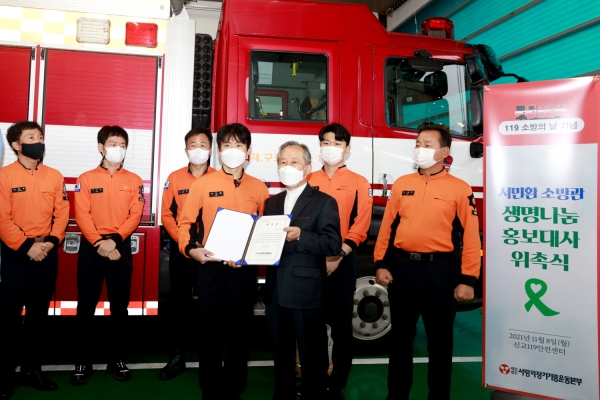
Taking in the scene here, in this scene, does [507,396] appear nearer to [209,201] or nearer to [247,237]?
[247,237]

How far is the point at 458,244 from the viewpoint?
124 inches

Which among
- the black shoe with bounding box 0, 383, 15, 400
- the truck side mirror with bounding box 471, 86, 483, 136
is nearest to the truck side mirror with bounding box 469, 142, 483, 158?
the truck side mirror with bounding box 471, 86, 483, 136

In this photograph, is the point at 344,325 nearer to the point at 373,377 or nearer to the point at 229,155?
the point at 373,377

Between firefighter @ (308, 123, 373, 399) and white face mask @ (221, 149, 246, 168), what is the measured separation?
69cm

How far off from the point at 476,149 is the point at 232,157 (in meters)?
2.25

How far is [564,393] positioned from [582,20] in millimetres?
5907

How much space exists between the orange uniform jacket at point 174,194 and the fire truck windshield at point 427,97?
1701mm

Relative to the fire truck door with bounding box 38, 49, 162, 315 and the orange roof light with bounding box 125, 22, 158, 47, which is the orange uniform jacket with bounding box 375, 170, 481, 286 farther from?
the orange roof light with bounding box 125, 22, 158, 47

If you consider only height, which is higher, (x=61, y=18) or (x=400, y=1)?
(x=400, y=1)

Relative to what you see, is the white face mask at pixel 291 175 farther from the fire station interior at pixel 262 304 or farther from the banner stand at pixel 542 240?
the banner stand at pixel 542 240

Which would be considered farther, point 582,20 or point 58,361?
point 582,20

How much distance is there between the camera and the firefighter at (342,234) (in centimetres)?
337

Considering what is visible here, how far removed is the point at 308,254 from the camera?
2.79 meters

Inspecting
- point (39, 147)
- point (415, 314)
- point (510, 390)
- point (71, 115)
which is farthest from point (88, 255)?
point (510, 390)
